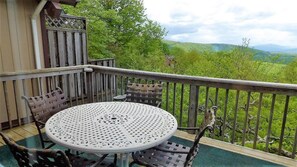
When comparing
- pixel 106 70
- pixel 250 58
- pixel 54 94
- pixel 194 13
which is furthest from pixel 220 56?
pixel 54 94

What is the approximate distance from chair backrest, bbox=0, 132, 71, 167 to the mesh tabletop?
0.27 meters

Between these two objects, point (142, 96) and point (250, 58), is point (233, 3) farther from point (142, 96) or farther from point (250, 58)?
point (250, 58)

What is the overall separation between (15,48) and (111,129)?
2850 mm

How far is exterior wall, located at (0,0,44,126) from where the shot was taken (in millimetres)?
3268

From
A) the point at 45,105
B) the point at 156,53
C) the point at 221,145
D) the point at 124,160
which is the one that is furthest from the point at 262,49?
the point at 156,53

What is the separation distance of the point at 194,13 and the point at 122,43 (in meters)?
6.34

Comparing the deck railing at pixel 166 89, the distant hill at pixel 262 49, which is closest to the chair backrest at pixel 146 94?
the deck railing at pixel 166 89

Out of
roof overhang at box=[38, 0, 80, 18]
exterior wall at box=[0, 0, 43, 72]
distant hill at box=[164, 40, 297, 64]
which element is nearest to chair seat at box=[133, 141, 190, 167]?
exterior wall at box=[0, 0, 43, 72]

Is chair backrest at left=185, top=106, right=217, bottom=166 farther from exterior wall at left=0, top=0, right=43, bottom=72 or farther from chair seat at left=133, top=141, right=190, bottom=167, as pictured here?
exterior wall at left=0, top=0, right=43, bottom=72

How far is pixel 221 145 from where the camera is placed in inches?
115

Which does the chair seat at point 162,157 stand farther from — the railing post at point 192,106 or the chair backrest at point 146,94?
the railing post at point 192,106

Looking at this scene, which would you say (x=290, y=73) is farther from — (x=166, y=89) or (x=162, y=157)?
(x=162, y=157)

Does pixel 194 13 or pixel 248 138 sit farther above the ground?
pixel 194 13

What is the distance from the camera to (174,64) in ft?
30.3
